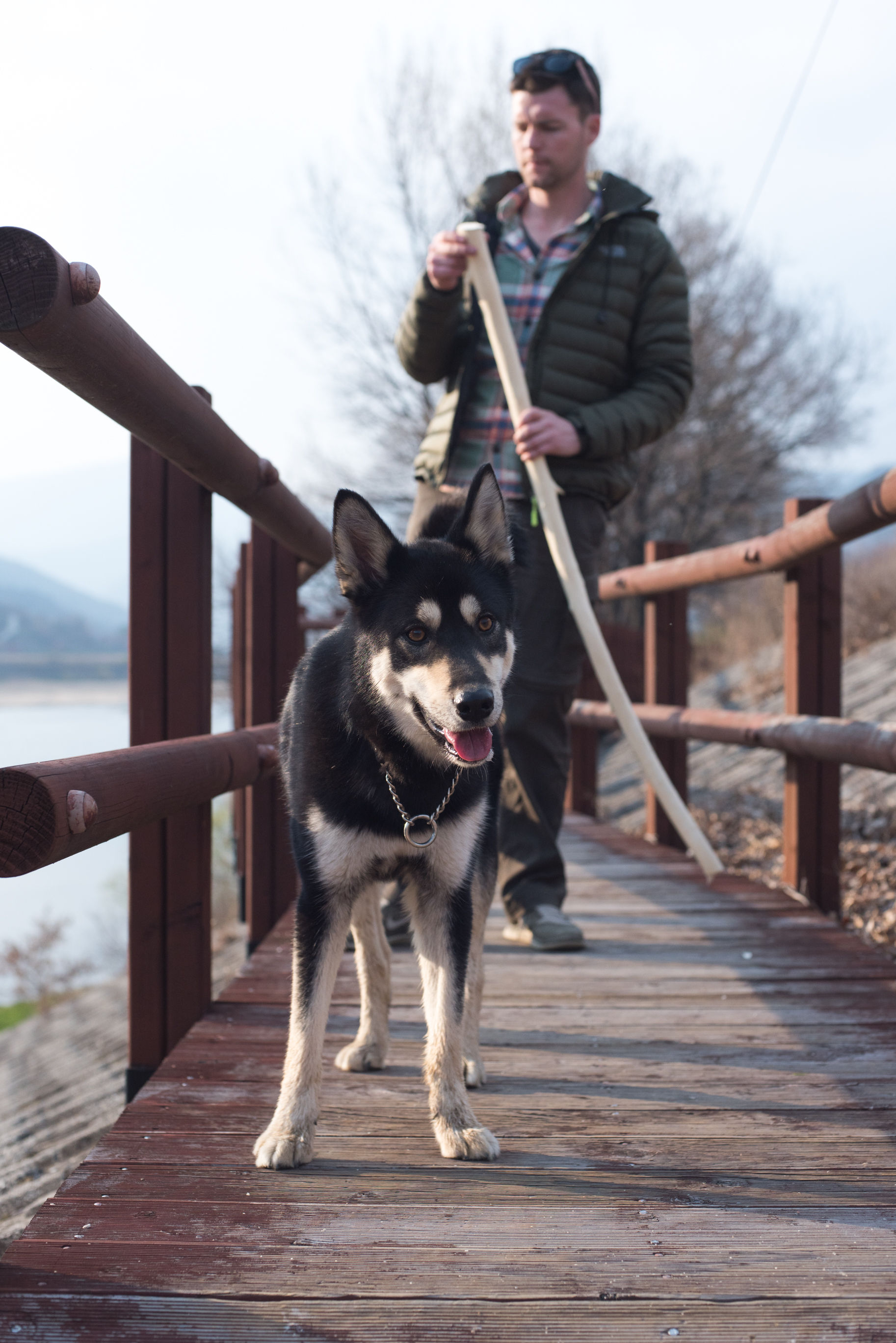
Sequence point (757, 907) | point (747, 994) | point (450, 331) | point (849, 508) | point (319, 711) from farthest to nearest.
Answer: point (757, 907) → point (450, 331) → point (849, 508) → point (747, 994) → point (319, 711)

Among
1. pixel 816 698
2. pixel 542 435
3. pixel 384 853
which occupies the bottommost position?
pixel 384 853

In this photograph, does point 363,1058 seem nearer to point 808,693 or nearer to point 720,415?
point 808,693

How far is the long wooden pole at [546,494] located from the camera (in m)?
3.34

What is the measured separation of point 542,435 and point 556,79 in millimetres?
1245

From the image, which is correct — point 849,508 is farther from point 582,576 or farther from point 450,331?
point 450,331

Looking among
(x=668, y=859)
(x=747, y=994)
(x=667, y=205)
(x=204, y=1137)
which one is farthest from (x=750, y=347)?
(x=204, y=1137)

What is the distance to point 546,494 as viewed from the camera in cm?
344

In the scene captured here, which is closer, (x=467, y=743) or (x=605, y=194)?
(x=467, y=743)

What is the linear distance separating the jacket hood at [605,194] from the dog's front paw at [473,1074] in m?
2.84

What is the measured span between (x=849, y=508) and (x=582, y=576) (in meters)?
0.95

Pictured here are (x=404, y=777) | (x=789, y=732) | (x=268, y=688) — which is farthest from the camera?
(x=268, y=688)

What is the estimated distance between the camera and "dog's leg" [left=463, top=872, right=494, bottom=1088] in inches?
95.0

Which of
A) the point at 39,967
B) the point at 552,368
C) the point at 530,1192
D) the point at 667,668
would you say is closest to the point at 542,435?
the point at 552,368

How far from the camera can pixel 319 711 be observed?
7.61 ft
